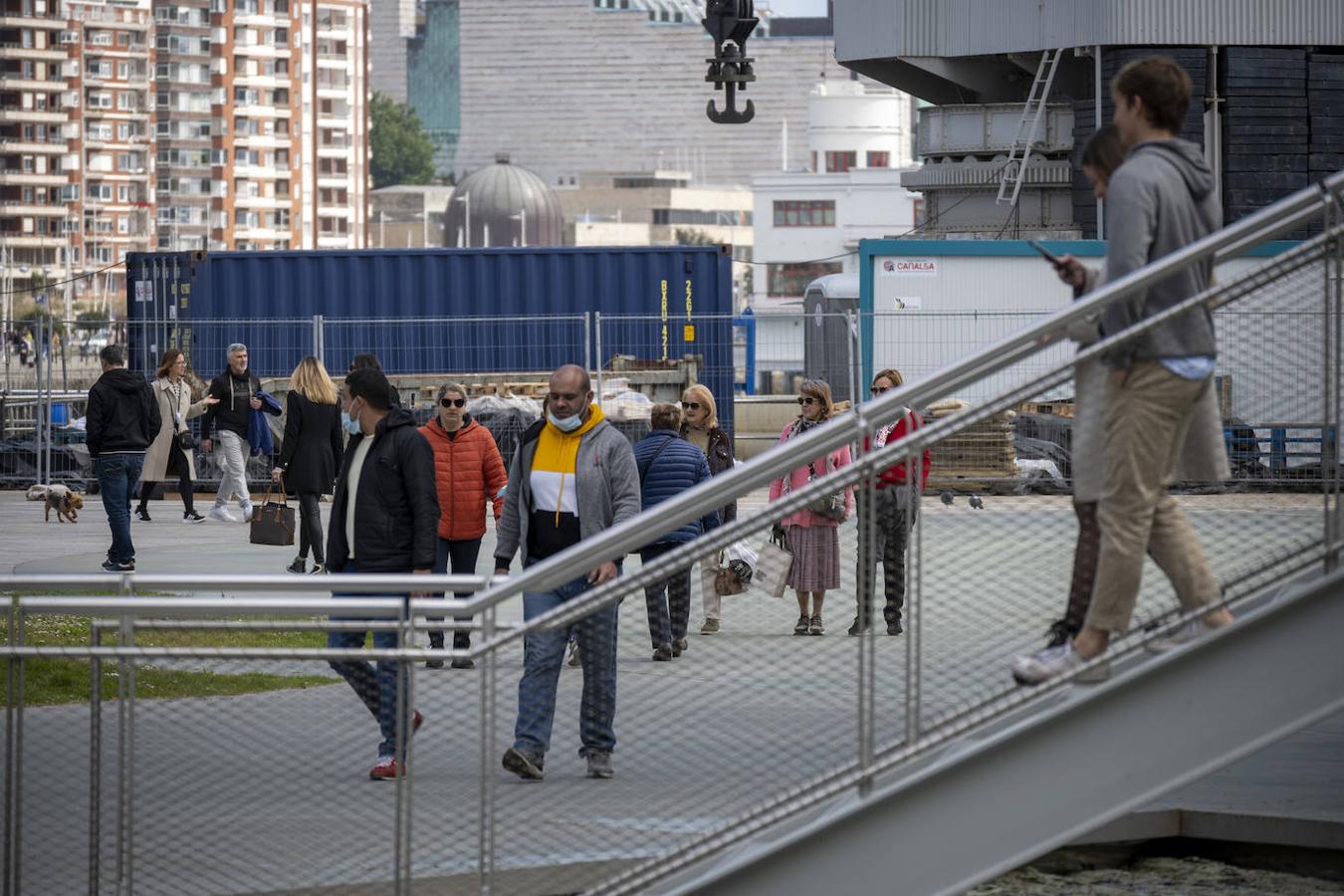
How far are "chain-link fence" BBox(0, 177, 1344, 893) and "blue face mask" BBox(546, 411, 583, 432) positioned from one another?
82.0 inches

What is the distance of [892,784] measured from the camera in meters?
5.50

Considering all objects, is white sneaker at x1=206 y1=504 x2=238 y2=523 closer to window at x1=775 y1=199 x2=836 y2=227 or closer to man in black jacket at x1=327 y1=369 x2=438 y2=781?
man in black jacket at x1=327 y1=369 x2=438 y2=781

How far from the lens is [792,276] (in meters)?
121

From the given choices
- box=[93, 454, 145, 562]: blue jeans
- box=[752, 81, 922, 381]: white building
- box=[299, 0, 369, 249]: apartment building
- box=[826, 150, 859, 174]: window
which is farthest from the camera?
box=[299, 0, 369, 249]: apartment building

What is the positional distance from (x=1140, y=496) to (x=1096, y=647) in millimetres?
413

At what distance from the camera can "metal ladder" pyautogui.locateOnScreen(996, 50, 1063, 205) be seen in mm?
33094

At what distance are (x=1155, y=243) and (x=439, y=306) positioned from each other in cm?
2427

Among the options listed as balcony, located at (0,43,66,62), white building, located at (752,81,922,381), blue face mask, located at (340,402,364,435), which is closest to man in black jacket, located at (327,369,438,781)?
blue face mask, located at (340,402,364,435)

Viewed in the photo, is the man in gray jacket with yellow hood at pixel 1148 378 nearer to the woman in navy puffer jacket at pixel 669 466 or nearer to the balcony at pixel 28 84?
the woman in navy puffer jacket at pixel 669 466

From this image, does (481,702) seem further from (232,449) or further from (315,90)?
(315,90)

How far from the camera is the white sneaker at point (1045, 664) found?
5.52 m

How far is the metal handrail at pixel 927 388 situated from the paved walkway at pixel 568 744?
34cm

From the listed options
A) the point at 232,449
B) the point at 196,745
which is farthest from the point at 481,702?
the point at 232,449

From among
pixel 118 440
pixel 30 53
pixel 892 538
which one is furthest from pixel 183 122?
pixel 892 538
